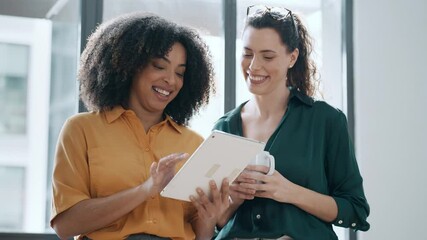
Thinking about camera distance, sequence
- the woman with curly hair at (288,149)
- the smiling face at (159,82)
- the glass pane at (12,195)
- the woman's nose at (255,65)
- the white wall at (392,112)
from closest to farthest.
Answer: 1. the smiling face at (159,82)
2. the woman with curly hair at (288,149)
3. the woman's nose at (255,65)
4. the glass pane at (12,195)
5. the white wall at (392,112)

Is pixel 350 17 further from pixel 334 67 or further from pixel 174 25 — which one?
pixel 174 25

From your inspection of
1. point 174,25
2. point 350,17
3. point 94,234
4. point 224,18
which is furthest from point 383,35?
point 94,234

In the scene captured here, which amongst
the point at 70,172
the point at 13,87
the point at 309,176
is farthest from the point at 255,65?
the point at 13,87

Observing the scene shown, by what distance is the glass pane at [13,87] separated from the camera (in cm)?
366

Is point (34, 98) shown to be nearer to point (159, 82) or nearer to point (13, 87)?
point (13, 87)

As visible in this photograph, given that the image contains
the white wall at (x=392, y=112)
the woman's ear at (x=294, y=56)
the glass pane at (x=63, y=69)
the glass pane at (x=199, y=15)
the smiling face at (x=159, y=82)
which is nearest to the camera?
the smiling face at (x=159, y=82)

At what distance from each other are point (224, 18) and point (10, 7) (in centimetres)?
113

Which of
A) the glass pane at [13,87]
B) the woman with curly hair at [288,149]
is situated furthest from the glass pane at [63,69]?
the woman with curly hair at [288,149]

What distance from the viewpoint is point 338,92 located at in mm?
4320

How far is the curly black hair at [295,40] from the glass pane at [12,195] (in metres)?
1.77

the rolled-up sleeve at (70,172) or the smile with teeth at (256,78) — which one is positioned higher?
the smile with teeth at (256,78)

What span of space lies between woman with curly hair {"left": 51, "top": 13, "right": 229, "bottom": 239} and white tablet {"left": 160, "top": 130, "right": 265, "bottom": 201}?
3 cm

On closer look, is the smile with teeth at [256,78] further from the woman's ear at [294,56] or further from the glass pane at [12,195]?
the glass pane at [12,195]

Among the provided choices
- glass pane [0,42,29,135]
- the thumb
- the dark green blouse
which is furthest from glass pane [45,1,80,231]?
the thumb
